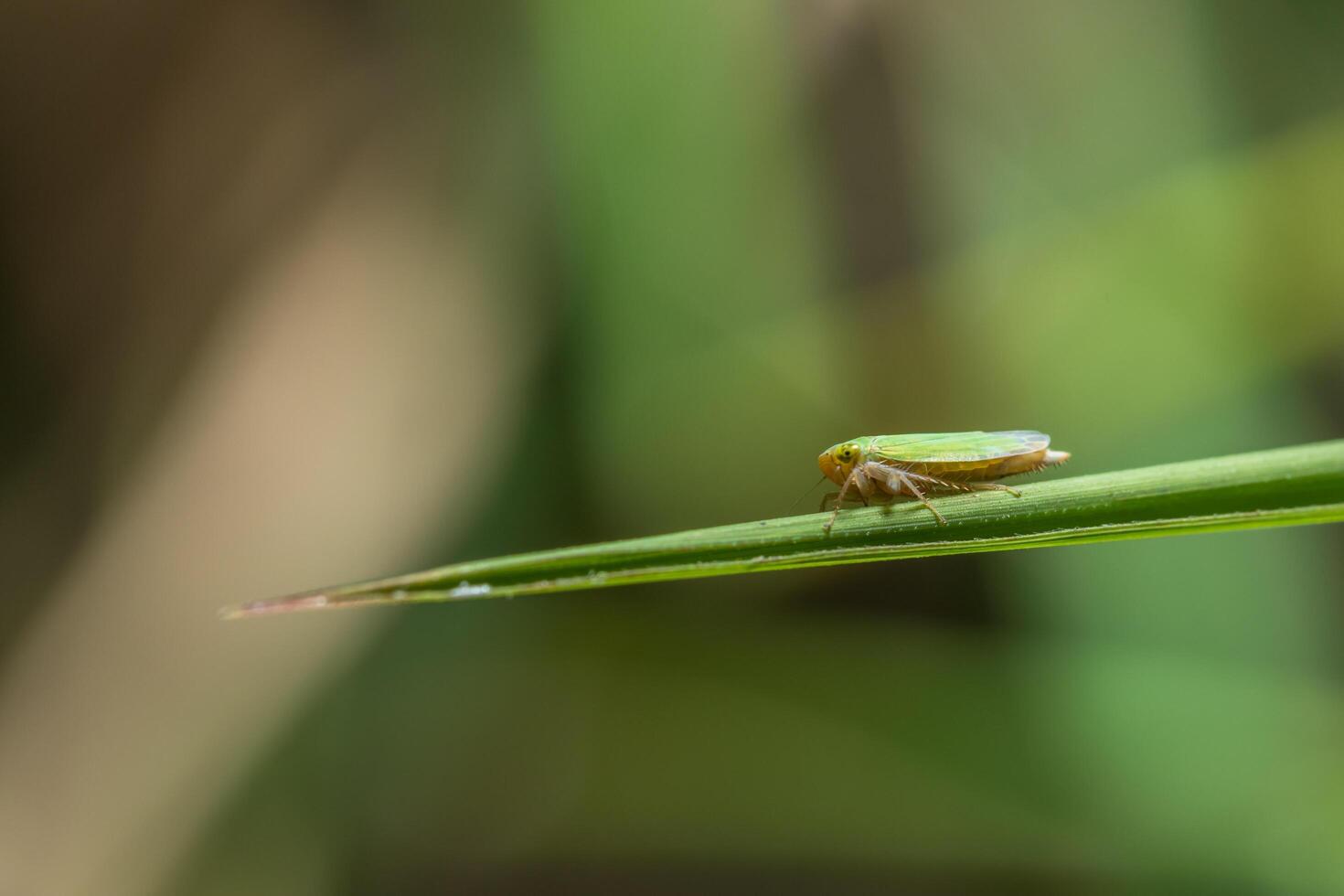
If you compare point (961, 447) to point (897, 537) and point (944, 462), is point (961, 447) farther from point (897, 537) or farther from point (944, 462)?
point (897, 537)

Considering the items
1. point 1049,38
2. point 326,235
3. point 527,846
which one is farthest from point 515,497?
point 1049,38

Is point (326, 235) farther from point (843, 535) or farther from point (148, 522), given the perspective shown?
point (843, 535)

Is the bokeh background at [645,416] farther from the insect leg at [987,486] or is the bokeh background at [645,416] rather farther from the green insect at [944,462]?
the insect leg at [987,486]

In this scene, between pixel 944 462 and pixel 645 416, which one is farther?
pixel 645 416

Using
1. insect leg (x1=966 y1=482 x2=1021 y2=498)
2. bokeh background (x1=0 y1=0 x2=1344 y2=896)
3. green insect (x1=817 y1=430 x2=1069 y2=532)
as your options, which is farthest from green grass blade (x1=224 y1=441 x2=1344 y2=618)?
bokeh background (x1=0 y1=0 x2=1344 y2=896)

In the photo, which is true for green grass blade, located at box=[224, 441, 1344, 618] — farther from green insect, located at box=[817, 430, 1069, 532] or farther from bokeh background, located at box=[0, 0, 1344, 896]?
bokeh background, located at box=[0, 0, 1344, 896]

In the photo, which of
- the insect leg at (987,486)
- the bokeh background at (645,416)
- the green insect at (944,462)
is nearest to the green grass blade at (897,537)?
the insect leg at (987,486)

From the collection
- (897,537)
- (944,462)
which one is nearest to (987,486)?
(944,462)

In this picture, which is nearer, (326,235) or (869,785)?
(869,785)
